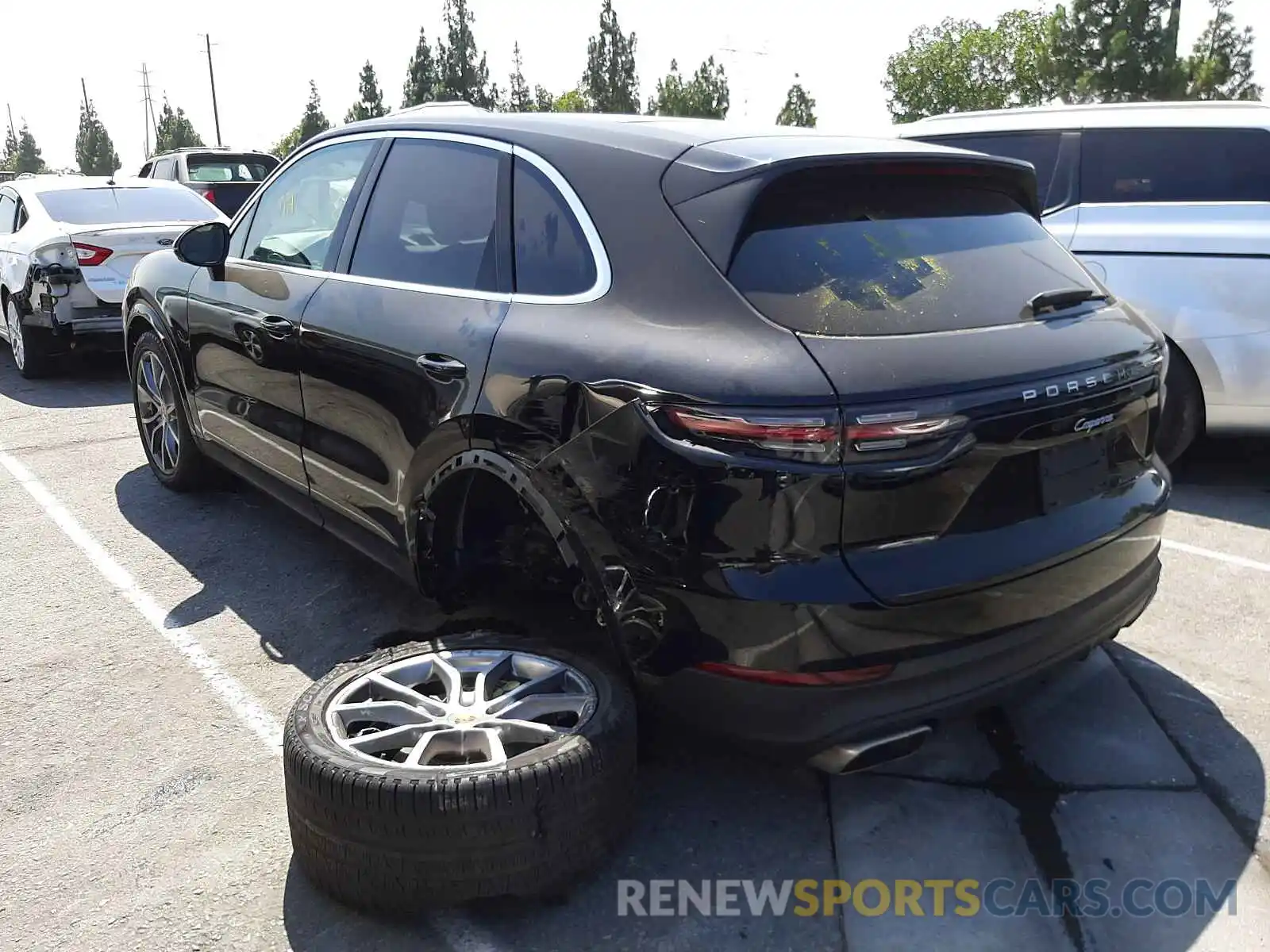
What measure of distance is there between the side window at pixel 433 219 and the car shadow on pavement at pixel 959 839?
156 cm

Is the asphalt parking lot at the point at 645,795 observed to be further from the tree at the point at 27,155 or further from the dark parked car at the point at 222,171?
the tree at the point at 27,155

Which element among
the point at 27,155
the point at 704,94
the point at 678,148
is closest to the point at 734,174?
the point at 678,148

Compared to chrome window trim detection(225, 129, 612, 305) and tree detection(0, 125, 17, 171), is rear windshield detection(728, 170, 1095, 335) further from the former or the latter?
tree detection(0, 125, 17, 171)

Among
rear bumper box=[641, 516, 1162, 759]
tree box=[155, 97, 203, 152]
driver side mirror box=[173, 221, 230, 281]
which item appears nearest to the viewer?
rear bumper box=[641, 516, 1162, 759]

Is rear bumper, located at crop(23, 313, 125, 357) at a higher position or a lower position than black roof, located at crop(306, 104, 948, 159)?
lower

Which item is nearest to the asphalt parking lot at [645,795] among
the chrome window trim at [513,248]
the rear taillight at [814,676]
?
the rear taillight at [814,676]

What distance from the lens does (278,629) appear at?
387cm

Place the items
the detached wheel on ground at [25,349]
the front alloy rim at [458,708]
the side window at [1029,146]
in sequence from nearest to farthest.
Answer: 1. the front alloy rim at [458,708]
2. the side window at [1029,146]
3. the detached wheel on ground at [25,349]

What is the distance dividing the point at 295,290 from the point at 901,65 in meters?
54.3

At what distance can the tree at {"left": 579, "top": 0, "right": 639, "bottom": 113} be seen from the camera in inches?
2069

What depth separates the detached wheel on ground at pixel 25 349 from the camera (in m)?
8.58

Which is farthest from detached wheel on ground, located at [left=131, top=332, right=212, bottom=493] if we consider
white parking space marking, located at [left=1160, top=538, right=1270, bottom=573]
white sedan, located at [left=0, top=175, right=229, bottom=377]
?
white parking space marking, located at [left=1160, top=538, right=1270, bottom=573]

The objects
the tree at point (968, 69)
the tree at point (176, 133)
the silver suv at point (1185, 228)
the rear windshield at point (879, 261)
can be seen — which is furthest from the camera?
the tree at point (176, 133)

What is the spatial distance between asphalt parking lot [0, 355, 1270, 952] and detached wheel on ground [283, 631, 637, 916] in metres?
0.15
